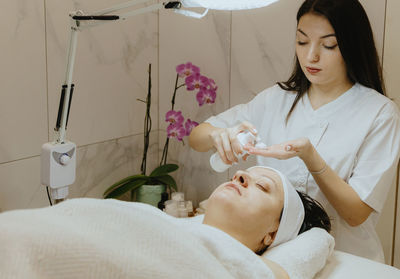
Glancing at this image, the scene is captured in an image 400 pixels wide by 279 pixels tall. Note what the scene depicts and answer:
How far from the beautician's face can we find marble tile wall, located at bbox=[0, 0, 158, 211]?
926 mm

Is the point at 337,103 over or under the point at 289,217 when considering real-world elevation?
over

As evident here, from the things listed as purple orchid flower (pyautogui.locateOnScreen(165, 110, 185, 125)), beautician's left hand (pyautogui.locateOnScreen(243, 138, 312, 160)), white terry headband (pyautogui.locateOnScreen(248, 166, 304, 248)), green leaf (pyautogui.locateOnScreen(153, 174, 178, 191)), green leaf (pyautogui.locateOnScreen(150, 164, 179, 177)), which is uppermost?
beautician's left hand (pyautogui.locateOnScreen(243, 138, 312, 160))

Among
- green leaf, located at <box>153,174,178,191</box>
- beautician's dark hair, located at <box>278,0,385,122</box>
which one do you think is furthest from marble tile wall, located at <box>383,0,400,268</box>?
green leaf, located at <box>153,174,178,191</box>

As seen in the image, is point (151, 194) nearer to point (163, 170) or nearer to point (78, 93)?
point (163, 170)

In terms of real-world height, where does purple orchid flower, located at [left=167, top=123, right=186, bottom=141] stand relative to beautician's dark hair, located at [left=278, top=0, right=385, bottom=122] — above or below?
below

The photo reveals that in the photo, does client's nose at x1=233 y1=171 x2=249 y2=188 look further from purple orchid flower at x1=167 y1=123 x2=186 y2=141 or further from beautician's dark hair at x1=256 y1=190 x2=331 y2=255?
purple orchid flower at x1=167 y1=123 x2=186 y2=141

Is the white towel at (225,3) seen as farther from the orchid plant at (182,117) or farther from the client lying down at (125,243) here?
the orchid plant at (182,117)

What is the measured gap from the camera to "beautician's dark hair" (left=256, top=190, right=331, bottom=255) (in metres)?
1.36

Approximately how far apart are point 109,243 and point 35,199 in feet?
3.31

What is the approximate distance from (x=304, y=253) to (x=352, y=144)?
0.46 m

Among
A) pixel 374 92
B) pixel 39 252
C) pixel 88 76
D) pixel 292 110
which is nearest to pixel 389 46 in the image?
pixel 374 92

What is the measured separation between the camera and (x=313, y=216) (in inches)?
54.5

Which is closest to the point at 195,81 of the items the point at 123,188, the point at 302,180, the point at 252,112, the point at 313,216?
the point at 252,112

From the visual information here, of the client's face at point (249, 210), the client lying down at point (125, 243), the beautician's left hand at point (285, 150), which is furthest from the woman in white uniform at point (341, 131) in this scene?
the client lying down at point (125, 243)
